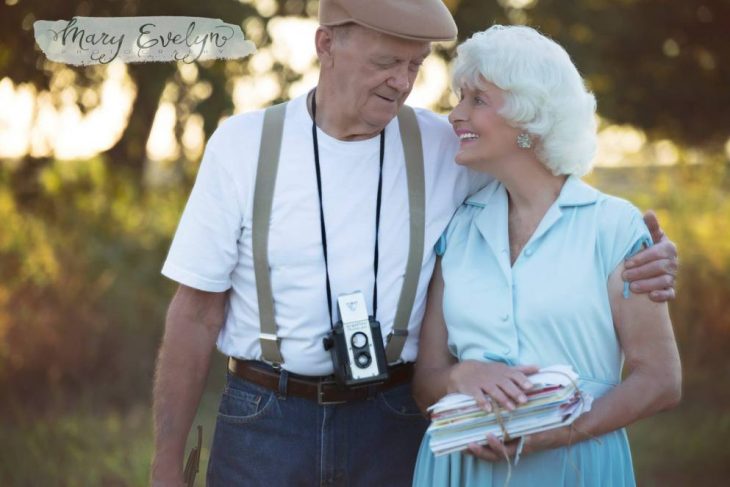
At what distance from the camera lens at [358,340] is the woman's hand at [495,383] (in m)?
0.23

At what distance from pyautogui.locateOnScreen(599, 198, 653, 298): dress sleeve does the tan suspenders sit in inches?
16.9

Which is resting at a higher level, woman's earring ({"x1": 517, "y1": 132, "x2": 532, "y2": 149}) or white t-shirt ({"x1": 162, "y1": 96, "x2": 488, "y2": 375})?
woman's earring ({"x1": 517, "y1": 132, "x2": 532, "y2": 149})

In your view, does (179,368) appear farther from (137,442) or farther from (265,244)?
(137,442)

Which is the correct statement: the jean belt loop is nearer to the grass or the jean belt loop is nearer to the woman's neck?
the woman's neck

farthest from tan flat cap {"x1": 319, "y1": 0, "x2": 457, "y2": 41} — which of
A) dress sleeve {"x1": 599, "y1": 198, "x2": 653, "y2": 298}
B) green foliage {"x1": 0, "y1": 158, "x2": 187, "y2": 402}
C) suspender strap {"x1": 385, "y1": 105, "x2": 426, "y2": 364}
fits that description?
green foliage {"x1": 0, "y1": 158, "x2": 187, "y2": 402}

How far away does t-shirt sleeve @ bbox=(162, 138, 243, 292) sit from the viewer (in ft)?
8.07

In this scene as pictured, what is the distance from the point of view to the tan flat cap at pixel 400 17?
2396mm

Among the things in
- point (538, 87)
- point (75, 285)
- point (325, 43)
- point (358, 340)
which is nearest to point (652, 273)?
point (538, 87)

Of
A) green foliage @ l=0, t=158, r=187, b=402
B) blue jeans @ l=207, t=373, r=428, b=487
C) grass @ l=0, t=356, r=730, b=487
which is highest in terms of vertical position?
blue jeans @ l=207, t=373, r=428, b=487

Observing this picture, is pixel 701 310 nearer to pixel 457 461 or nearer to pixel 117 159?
pixel 117 159

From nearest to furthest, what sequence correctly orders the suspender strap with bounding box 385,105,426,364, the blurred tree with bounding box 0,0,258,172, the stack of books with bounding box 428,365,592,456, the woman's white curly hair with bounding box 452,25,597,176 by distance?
1. the stack of books with bounding box 428,365,592,456
2. the woman's white curly hair with bounding box 452,25,597,176
3. the suspender strap with bounding box 385,105,426,364
4. the blurred tree with bounding box 0,0,258,172

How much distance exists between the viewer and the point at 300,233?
2.46m

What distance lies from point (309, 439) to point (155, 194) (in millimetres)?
4213

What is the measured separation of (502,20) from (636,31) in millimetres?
1318
